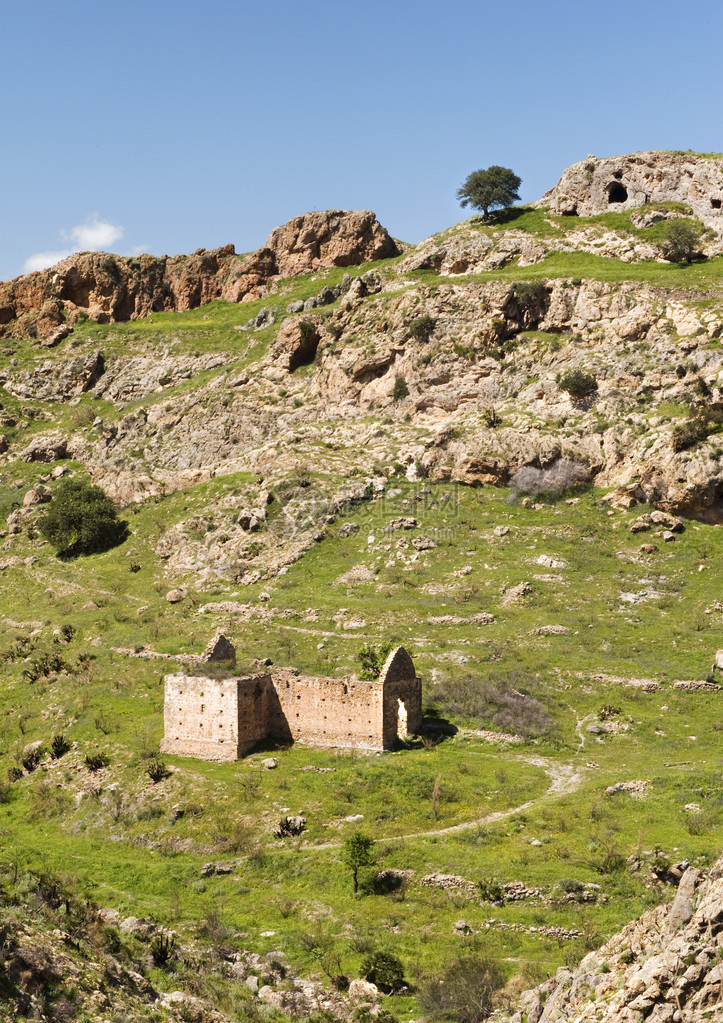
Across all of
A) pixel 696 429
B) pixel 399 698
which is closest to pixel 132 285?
pixel 696 429

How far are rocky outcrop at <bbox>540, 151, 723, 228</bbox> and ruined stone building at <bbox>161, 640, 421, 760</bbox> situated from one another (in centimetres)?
5875

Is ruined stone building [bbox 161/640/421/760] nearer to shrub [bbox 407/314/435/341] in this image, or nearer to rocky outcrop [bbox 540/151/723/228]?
shrub [bbox 407/314/435/341]

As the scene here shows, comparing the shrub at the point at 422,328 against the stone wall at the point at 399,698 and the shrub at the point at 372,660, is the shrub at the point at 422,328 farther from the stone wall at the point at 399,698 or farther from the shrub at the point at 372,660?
the stone wall at the point at 399,698

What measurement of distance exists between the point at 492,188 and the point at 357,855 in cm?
7431

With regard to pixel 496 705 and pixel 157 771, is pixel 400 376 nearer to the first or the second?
pixel 496 705

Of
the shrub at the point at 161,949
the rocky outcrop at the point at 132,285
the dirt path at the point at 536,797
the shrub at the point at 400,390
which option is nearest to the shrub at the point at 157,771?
Answer: the dirt path at the point at 536,797

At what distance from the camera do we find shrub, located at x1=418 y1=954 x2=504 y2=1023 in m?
18.6

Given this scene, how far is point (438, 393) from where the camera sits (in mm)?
68125

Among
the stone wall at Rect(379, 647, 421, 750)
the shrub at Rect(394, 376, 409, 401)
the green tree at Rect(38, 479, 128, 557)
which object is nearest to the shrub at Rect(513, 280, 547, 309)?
the shrub at Rect(394, 376, 409, 401)

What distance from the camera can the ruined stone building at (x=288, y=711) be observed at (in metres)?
33.6

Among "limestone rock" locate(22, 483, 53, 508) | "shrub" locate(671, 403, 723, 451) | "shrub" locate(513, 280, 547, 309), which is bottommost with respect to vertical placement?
"limestone rock" locate(22, 483, 53, 508)

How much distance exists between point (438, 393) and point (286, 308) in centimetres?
2676

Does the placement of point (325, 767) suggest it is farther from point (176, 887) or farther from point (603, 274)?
point (603, 274)

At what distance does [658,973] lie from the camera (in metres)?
13.1
